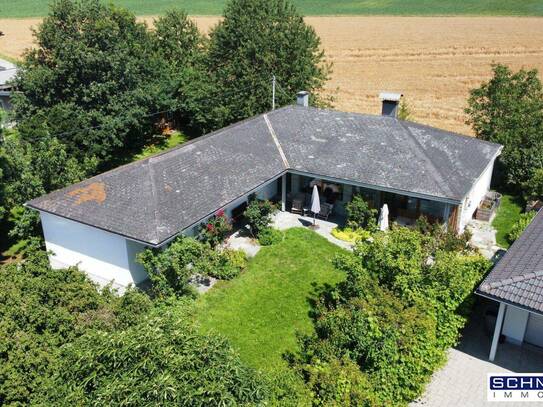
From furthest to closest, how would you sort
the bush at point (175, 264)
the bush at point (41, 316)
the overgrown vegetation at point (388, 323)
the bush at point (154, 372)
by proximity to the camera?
the bush at point (175, 264)
the overgrown vegetation at point (388, 323)
the bush at point (41, 316)
the bush at point (154, 372)

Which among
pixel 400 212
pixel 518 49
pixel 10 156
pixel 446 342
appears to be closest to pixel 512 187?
pixel 400 212

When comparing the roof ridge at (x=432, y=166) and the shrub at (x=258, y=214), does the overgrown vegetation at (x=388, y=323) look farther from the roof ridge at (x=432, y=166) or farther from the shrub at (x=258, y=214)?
the shrub at (x=258, y=214)

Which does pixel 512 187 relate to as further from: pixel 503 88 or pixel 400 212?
pixel 400 212

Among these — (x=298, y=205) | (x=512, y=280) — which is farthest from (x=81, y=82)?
(x=512, y=280)

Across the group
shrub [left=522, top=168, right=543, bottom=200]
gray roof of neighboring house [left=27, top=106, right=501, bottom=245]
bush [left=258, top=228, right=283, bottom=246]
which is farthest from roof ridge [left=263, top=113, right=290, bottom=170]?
shrub [left=522, top=168, right=543, bottom=200]

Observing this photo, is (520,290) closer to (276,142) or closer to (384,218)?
(384,218)

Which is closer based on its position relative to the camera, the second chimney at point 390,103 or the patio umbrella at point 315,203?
the patio umbrella at point 315,203

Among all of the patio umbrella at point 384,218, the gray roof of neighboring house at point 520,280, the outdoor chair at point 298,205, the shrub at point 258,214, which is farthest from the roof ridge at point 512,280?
the outdoor chair at point 298,205
